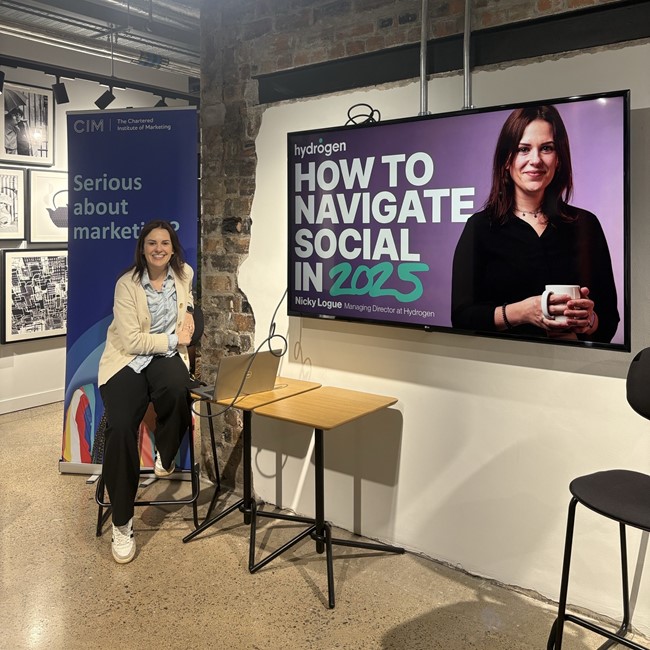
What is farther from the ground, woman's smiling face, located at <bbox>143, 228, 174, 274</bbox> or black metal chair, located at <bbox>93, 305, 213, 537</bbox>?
woman's smiling face, located at <bbox>143, 228, 174, 274</bbox>

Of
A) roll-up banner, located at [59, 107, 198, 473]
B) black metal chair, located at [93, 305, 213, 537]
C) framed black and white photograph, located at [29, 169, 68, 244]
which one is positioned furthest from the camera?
framed black and white photograph, located at [29, 169, 68, 244]

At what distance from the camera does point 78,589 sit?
2.92m

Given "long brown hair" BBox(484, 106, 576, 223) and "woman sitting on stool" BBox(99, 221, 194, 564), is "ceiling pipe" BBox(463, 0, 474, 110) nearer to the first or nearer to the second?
"long brown hair" BBox(484, 106, 576, 223)

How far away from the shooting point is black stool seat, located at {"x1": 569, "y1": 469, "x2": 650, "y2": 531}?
1959 mm

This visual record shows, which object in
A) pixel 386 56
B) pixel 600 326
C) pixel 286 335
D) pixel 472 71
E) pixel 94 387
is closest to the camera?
pixel 600 326

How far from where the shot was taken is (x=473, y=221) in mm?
2750

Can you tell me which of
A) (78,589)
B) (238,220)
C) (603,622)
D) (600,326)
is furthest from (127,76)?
(603,622)

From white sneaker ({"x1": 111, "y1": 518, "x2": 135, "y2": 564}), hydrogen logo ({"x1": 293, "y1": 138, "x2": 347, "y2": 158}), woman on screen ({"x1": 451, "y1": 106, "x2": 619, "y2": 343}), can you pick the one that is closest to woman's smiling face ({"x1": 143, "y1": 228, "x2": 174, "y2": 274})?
hydrogen logo ({"x1": 293, "y1": 138, "x2": 347, "y2": 158})

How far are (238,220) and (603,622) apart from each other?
8.27 ft

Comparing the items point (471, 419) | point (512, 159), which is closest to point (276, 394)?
point (471, 419)

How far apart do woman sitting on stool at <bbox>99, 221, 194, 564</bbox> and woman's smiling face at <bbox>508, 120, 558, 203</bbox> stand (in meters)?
1.76

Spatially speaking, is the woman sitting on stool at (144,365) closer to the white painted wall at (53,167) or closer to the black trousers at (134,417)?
the black trousers at (134,417)

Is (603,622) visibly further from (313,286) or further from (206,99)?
(206,99)

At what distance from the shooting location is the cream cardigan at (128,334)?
3348 mm
